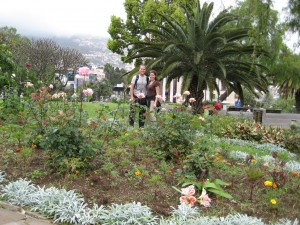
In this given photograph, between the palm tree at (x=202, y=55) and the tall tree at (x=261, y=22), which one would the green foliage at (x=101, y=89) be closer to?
the palm tree at (x=202, y=55)

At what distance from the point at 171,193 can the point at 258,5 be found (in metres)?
2.06

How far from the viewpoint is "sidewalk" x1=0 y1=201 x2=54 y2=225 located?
2.98m

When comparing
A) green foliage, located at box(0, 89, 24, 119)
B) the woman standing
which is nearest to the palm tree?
the woman standing

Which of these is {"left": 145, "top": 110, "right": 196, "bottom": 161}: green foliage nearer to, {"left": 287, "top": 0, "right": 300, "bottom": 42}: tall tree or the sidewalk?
{"left": 287, "top": 0, "right": 300, "bottom": 42}: tall tree

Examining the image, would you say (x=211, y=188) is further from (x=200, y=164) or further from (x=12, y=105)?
(x=12, y=105)

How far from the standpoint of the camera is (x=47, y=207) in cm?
323

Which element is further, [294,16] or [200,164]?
[200,164]

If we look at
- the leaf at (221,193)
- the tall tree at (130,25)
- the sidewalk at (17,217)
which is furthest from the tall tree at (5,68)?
the tall tree at (130,25)

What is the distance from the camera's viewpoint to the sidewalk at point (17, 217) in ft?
9.79

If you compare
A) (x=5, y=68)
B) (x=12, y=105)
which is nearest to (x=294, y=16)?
(x=12, y=105)

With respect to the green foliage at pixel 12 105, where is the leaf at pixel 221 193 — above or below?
below

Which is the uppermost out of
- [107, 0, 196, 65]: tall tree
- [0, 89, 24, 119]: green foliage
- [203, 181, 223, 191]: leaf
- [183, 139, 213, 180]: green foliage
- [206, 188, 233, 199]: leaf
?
[107, 0, 196, 65]: tall tree

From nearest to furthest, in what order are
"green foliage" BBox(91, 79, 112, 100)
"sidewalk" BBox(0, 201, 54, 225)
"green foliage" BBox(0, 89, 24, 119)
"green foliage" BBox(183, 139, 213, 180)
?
"sidewalk" BBox(0, 201, 54, 225)
"green foliage" BBox(183, 139, 213, 180)
"green foliage" BBox(0, 89, 24, 119)
"green foliage" BBox(91, 79, 112, 100)

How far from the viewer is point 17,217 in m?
3.09
